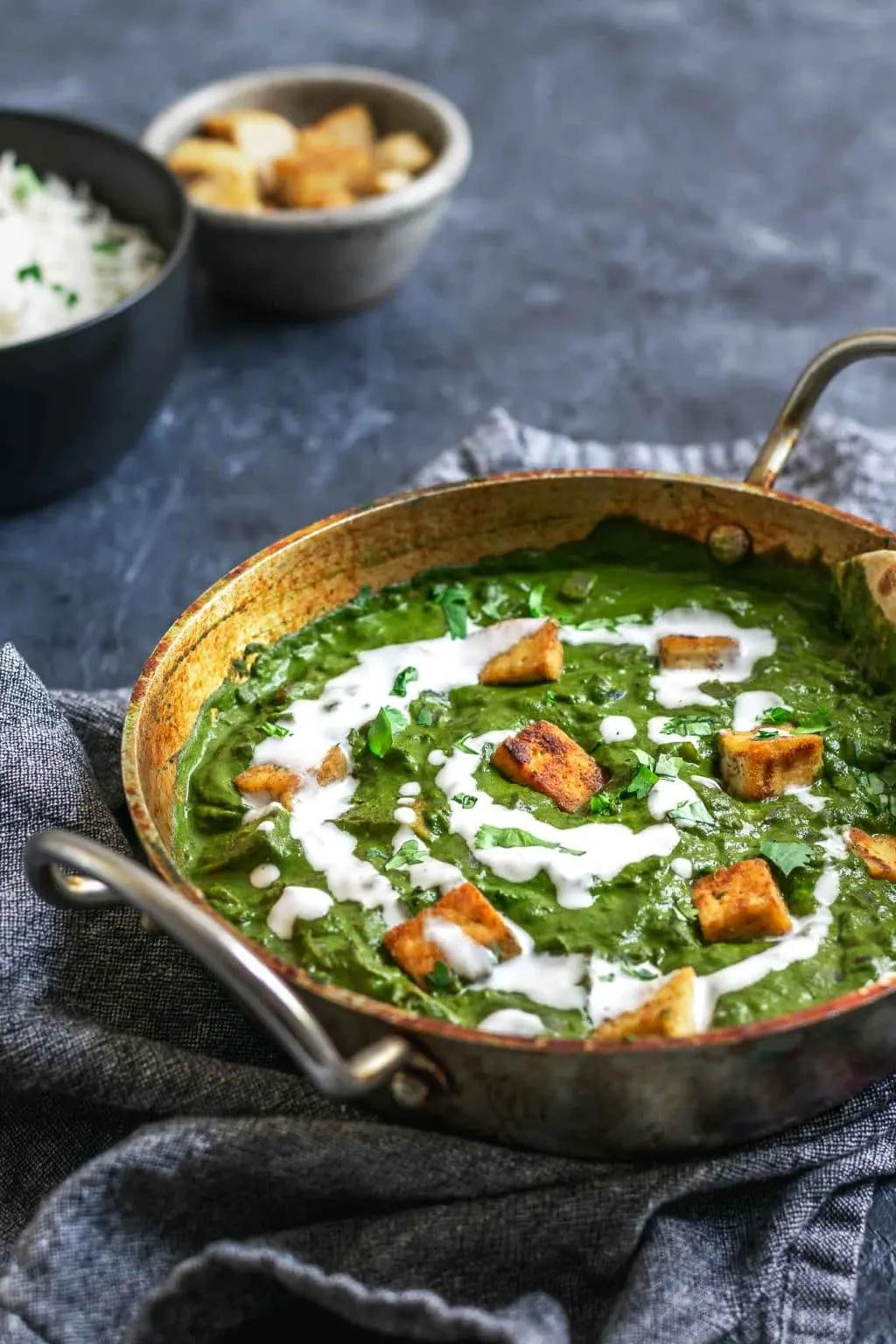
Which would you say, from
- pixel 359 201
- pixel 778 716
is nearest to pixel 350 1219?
pixel 778 716

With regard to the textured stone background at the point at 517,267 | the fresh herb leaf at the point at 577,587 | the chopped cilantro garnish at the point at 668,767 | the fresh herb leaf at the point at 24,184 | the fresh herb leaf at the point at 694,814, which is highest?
the fresh herb leaf at the point at 694,814

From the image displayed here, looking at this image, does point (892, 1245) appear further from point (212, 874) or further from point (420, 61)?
point (420, 61)

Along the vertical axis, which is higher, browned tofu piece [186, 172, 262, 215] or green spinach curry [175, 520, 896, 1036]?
green spinach curry [175, 520, 896, 1036]

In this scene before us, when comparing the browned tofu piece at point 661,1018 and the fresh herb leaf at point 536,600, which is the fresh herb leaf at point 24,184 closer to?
the fresh herb leaf at point 536,600

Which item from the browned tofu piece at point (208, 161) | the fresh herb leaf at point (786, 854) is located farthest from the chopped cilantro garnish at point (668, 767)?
→ the browned tofu piece at point (208, 161)

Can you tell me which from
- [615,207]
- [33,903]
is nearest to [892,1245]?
[33,903]

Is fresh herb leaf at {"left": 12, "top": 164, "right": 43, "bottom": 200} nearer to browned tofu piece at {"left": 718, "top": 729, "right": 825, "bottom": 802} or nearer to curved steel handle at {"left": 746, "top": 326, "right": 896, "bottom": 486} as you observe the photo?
curved steel handle at {"left": 746, "top": 326, "right": 896, "bottom": 486}

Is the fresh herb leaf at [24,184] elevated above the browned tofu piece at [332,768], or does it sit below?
below

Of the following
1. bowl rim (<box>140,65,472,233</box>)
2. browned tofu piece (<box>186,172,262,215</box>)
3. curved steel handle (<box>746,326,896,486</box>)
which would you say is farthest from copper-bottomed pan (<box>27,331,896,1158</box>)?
browned tofu piece (<box>186,172,262,215</box>)
